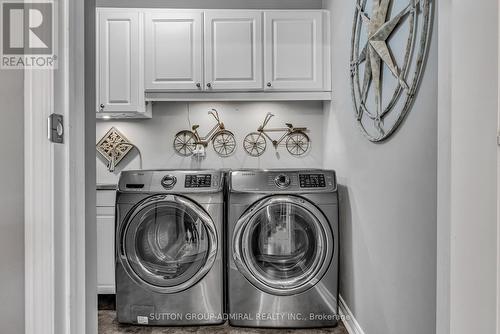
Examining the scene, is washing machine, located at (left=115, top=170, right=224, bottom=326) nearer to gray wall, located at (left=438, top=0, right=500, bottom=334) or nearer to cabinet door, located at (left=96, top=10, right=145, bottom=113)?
cabinet door, located at (left=96, top=10, right=145, bottom=113)

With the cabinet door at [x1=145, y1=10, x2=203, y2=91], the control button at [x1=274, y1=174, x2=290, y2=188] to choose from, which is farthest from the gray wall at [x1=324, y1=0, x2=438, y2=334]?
the cabinet door at [x1=145, y1=10, x2=203, y2=91]

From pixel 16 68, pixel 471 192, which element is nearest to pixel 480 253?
pixel 471 192

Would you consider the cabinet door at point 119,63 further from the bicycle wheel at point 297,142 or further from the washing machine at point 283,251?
the bicycle wheel at point 297,142

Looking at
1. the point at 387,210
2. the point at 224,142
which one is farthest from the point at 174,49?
the point at 387,210

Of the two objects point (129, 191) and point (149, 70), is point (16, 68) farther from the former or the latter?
point (149, 70)

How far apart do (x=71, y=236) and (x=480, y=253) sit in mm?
940

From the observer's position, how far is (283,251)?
7.12 feet

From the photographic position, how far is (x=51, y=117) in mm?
641

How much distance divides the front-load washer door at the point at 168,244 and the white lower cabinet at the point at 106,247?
386 mm

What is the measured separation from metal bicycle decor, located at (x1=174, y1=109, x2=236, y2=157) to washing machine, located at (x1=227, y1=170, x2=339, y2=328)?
845 millimetres

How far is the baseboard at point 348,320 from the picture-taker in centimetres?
199

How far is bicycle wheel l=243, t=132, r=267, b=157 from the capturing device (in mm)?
2963

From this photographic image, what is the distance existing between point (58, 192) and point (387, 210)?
4.51ft

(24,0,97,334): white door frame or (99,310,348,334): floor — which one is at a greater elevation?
(24,0,97,334): white door frame
